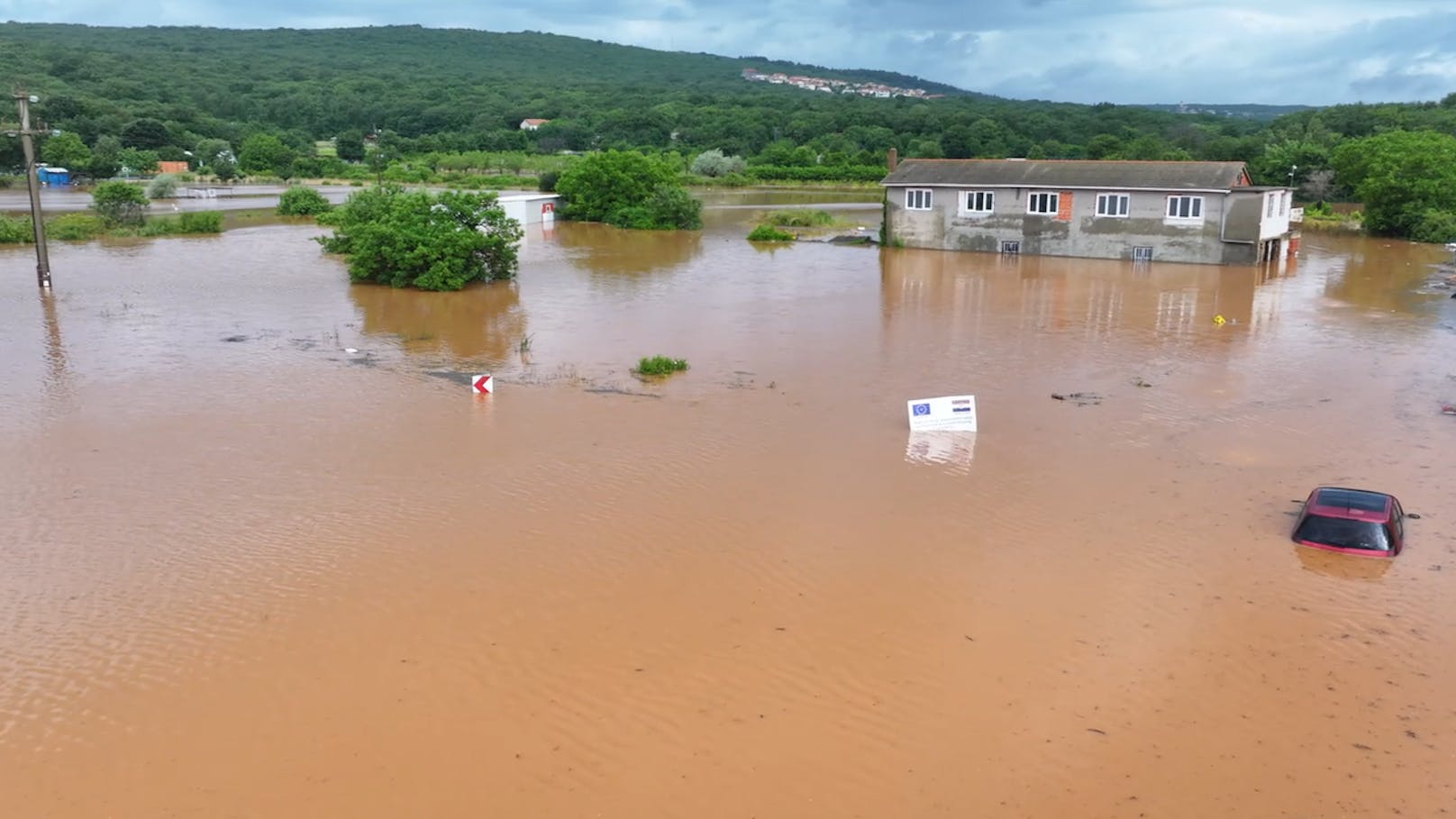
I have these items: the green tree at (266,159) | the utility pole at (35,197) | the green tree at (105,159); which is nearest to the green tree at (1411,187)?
the utility pole at (35,197)

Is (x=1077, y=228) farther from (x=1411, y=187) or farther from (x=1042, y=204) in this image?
(x=1411, y=187)

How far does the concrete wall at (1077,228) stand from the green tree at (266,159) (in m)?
67.9

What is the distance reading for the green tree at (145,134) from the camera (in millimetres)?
95875

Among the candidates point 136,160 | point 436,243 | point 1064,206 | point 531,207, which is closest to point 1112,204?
point 1064,206

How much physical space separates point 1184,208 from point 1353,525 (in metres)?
31.5

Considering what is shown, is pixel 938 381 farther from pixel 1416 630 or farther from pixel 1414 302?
pixel 1414 302

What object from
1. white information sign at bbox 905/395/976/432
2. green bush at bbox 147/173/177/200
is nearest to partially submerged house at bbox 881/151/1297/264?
white information sign at bbox 905/395/976/432

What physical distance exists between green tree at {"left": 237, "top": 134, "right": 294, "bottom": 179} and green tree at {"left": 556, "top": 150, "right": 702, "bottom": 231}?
45308 mm

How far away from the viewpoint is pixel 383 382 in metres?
23.2

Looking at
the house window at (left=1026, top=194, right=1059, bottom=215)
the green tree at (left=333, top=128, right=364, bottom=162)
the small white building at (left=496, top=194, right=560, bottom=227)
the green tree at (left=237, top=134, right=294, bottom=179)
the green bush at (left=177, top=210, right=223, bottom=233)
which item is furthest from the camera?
the green tree at (left=333, top=128, right=364, bottom=162)

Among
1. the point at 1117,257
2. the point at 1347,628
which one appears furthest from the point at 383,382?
the point at 1117,257

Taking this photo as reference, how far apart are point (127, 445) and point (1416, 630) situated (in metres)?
19.5

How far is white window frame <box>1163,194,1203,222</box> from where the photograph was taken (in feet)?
140

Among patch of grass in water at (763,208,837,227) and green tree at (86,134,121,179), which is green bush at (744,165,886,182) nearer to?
patch of grass in water at (763,208,837,227)
